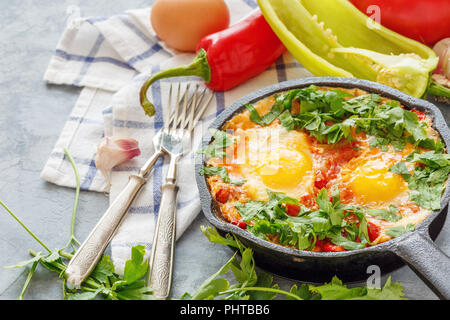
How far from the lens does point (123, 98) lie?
2615 millimetres

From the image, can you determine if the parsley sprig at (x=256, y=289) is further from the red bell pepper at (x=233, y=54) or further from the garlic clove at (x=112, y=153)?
the red bell pepper at (x=233, y=54)

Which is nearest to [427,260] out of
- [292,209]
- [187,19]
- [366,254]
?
[366,254]

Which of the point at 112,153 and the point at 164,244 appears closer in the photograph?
the point at 164,244

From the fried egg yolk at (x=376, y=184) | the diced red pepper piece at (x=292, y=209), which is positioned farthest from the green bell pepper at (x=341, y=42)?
the diced red pepper piece at (x=292, y=209)

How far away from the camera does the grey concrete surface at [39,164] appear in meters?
2.05

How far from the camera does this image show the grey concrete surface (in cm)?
205

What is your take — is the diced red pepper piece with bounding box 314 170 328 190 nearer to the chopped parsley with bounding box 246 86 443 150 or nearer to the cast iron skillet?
the chopped parsley with bounding box 246 86 443 150

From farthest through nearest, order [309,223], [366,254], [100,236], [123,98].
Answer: [123,98], [100,236], [309,223], [366,254]

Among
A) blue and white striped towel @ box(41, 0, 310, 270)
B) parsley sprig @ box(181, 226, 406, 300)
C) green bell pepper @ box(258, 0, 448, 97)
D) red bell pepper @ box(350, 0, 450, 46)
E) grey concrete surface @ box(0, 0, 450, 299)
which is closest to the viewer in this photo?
parsley sprig @ box(181, 226, 406, 300)

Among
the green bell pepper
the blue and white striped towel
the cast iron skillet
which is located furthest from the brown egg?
the cast iron skillet

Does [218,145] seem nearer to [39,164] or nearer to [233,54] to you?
[233,54]

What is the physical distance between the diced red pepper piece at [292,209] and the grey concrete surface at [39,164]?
0.81ft

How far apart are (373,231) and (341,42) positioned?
3.77 feet

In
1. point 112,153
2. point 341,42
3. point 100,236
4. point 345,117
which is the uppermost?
point 341,42
